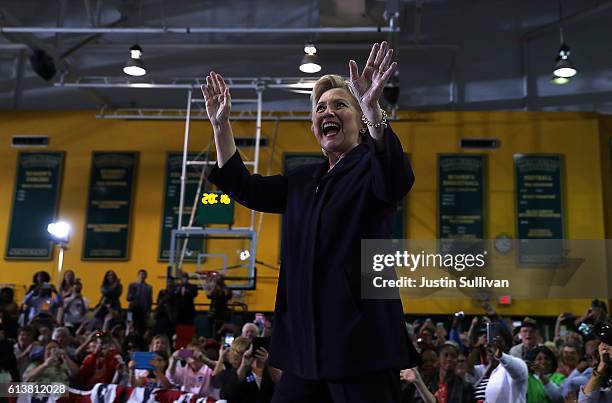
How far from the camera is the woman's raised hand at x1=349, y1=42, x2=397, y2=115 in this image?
180cm

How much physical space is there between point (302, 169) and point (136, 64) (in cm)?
988

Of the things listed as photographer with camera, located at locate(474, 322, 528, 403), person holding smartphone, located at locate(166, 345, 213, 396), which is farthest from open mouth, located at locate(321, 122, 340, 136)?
person holding smartphone, located at locate(166, 345, 213, 396)

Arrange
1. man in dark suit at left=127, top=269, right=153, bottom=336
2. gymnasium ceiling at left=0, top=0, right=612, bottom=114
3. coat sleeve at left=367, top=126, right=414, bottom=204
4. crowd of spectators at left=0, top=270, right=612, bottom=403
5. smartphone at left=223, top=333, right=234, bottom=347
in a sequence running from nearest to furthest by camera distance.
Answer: coat sleeve at left=367, top=126, right=414, bottom=204, crowd of spectators at left=0, top=270, right=612, bottom=403, smartphone at left=223, top=333, right=234, bottom=347, man in dark suit at left=127, top=269, right=153, bottom=336, gymnasium ceiling at left=0, top=0, right=612, bottom=114

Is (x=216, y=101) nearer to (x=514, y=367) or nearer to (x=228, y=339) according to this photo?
(x=514, y=367)

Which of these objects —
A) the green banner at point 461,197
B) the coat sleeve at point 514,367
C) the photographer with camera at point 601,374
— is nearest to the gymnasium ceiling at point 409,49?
the green banner at point 461,197

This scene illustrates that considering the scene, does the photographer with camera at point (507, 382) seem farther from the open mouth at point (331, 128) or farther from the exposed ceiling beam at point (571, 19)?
the exposed ceiling beam at point (571, 19)

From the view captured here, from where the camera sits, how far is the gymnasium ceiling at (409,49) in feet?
46.1

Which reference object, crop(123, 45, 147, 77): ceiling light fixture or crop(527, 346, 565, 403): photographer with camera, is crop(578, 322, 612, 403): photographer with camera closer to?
crop(527, 346, 565, 403): photographer with camera

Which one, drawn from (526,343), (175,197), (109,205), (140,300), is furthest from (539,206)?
(109,205)

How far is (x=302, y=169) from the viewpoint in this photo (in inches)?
84.6

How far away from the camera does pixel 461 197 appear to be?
13.6m

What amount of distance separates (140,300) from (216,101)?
Answer: 10444 mm

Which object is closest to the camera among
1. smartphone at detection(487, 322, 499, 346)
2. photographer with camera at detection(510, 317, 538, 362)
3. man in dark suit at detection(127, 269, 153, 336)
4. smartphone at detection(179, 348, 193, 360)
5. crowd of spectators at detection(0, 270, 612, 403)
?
smartphone at detection(487, 322, 499, 346)

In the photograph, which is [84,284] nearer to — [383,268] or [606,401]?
[606,401]
